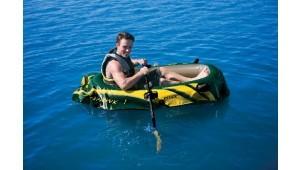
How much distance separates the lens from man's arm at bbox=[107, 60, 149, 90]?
6875 millimetres

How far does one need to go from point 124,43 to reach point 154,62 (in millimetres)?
2048

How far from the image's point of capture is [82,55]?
9.21 metres

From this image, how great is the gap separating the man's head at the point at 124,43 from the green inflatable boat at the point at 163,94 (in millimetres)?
545

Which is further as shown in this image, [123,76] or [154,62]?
[154,62]

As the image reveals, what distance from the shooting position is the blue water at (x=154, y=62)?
6.08m

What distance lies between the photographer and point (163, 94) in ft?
22.8
